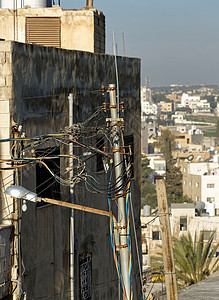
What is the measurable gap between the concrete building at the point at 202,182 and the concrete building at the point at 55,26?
58.5m

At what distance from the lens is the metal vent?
1209 cm

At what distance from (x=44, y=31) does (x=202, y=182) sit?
64.1 m

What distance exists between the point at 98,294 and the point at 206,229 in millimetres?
39229

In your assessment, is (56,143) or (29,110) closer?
(29,110)

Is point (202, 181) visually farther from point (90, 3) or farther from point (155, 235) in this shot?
point (90, 3)

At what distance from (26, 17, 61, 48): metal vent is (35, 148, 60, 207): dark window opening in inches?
143

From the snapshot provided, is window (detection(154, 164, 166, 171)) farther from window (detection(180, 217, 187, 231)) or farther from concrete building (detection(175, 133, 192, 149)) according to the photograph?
window (detection(180, 217, 187, 231))

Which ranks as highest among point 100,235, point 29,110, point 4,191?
point 29,110

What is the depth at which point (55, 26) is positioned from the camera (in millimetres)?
12141

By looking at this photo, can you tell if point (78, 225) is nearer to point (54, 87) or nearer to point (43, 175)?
point (43, 175)

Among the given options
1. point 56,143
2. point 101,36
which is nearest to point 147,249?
point 101,36

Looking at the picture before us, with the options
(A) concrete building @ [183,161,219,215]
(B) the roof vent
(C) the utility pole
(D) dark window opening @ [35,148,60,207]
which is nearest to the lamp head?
(D) dark window opening @ [35,148,60,207]

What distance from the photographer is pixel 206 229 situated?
161 ft

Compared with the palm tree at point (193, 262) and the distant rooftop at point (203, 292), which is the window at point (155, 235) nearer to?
the palm tree at point (193, 262)
